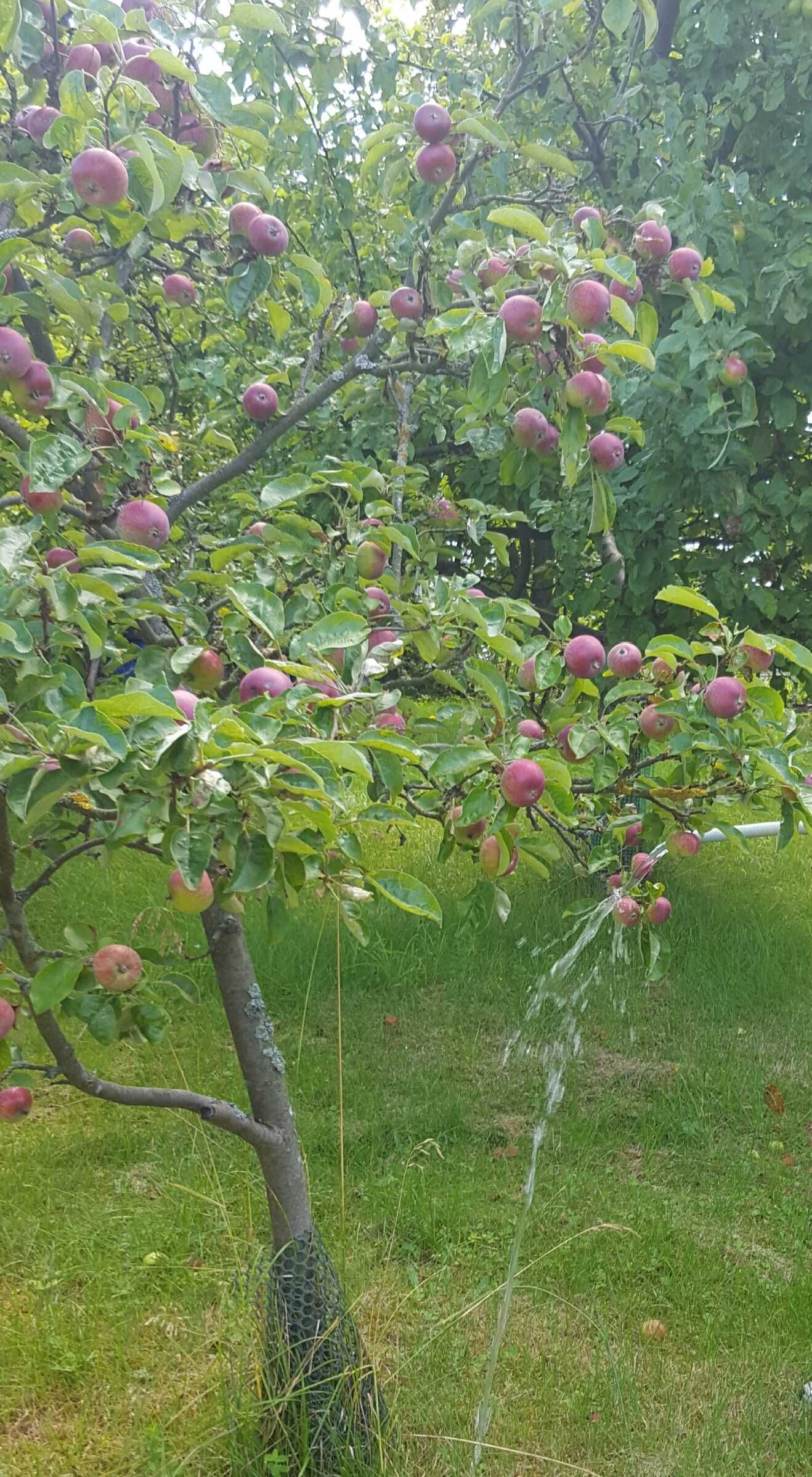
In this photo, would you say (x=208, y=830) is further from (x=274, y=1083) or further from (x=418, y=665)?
(x=418, y=665)

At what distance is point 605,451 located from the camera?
157 cm

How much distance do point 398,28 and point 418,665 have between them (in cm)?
273

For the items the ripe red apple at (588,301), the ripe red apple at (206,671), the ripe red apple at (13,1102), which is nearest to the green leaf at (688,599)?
the ripe red apple at (588,301)

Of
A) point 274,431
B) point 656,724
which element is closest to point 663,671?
point 656,724

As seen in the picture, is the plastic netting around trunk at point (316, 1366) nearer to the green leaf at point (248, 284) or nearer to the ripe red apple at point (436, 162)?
the green leaf at point (248, 284)

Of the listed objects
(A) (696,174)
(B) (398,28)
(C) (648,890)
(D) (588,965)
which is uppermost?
(B) (398,28)

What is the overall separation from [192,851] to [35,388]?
78cm

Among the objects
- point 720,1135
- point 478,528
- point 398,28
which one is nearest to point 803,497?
point 478,528

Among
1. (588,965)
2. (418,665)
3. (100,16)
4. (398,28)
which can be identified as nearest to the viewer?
(100,16)

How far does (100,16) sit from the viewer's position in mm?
1090

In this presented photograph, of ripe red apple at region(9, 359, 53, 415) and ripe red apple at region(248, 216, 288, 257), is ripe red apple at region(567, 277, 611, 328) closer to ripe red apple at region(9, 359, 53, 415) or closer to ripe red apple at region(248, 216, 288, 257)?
ripe red apple at region(248, 216, 288, 257)

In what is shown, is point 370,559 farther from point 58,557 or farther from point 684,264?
point 684,264

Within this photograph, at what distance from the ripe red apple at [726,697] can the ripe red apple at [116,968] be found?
0.87 m

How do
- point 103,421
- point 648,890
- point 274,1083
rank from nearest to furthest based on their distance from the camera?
point 103,421 → point 274,1083 → point 648,890
